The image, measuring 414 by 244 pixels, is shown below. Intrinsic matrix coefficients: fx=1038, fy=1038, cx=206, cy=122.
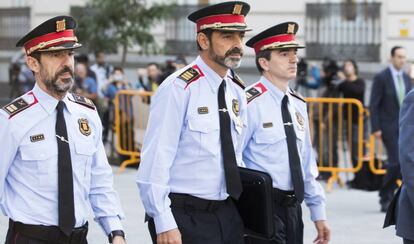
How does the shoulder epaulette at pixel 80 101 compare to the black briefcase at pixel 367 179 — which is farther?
the black briefcase at pixel 367 179

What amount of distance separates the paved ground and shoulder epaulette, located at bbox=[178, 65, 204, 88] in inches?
162

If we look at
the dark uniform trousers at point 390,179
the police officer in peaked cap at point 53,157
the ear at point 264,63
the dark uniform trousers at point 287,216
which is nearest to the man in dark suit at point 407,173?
the dark uniform trousers at point 287,216

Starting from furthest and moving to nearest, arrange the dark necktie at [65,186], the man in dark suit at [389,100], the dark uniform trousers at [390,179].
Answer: the man in dark suit at [389,100] → the dark uniform trousers at [390,179] → the dark necktie at [65,186]

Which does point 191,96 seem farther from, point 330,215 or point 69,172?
point 330,215

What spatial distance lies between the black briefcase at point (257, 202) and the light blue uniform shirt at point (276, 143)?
1.93 feet

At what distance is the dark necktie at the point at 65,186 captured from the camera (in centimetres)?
471

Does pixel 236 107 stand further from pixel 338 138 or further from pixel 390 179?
pixel 338 138

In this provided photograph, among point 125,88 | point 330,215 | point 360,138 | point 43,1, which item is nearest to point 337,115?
point 360,138

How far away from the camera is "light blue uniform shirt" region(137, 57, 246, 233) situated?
5008mm

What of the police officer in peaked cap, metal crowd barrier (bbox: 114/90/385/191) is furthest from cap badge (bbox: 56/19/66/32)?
metal crowd barrier (bbox: 114/90/385/191)

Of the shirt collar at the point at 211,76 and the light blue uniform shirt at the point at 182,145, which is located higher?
the shirt collar at the point at 211,76

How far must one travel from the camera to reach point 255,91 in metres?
6.34

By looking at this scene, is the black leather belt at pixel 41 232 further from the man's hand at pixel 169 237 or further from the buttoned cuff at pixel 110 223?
the man's hand at pixel 169 237

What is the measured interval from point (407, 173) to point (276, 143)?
1081 millimetres
